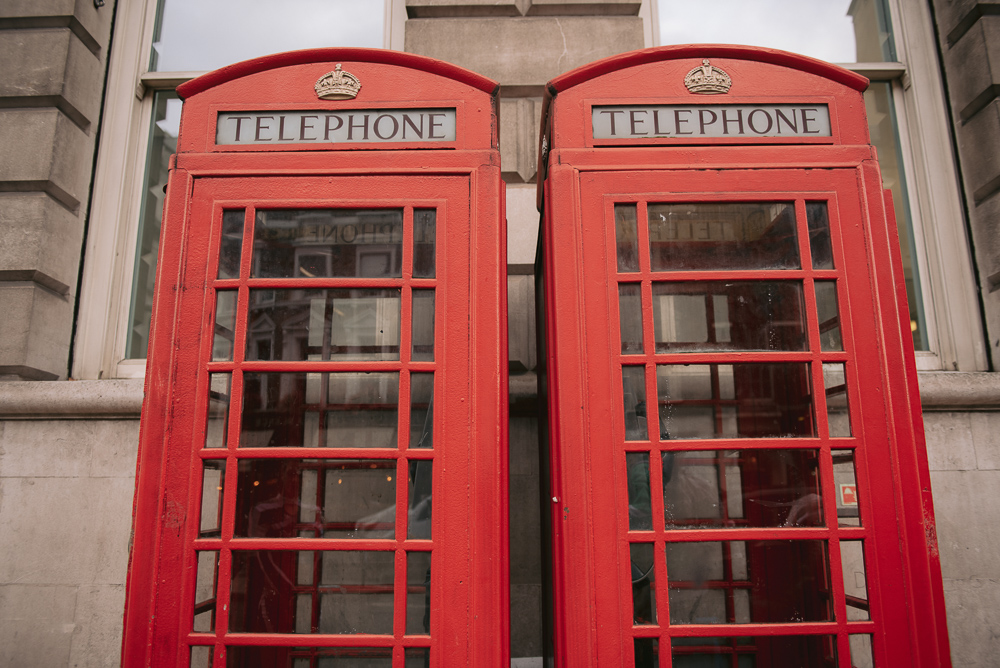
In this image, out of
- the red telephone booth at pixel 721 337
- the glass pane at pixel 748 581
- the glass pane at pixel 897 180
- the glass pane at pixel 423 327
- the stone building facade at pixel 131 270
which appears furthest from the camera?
the glass pane at pixel 897 180

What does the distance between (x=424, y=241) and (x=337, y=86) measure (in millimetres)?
652

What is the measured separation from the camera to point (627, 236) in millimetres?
1709

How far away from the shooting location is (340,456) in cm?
163

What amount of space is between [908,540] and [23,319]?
12.5 feet

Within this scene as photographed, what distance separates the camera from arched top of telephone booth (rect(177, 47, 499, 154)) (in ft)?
5.87

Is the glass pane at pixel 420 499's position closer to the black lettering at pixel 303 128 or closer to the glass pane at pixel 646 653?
the glass pane at pixel 646 653

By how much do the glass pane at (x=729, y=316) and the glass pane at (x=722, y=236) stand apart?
0.07 meters

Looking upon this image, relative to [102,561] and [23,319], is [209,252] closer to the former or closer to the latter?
[23,319]

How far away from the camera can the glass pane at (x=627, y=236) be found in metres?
1.69

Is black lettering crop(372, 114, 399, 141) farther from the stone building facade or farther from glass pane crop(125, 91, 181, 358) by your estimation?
glass pane crop(125, 91, 181, 358)

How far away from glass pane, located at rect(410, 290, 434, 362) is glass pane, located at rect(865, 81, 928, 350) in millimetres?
2667

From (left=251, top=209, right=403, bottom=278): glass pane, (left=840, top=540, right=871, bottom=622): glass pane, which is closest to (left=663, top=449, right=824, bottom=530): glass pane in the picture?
(left=840, top=540, right=871, bottom=622): glass pane

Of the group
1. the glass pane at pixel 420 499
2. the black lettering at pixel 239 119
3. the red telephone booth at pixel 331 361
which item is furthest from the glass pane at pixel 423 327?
the black lettering at pixel 239 119

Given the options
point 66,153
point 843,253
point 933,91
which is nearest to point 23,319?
point 66,153
